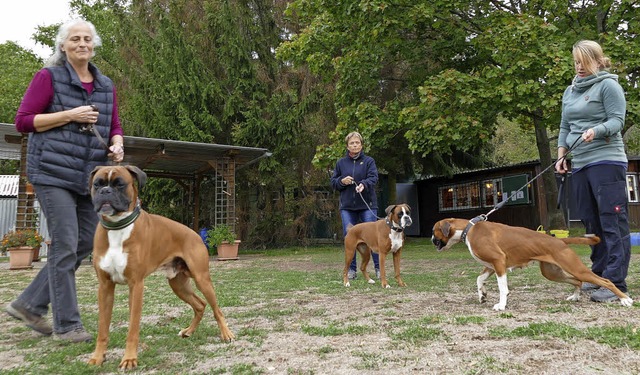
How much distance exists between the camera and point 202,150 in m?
13.8

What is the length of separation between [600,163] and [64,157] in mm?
4738

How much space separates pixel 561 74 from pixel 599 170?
660 cm

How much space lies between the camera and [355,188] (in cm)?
699

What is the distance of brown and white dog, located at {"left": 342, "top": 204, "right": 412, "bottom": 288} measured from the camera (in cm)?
604

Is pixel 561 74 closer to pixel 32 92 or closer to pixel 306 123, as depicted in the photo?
pixel 306 123

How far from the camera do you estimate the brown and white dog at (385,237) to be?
6.04 meters

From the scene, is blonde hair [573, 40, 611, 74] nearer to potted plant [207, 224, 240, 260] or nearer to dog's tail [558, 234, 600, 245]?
dog's tail [558, 234, 600, 245]

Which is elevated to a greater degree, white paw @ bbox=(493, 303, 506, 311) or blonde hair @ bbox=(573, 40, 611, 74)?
blonde hair @ bbox=(573, 40, 611, 74)

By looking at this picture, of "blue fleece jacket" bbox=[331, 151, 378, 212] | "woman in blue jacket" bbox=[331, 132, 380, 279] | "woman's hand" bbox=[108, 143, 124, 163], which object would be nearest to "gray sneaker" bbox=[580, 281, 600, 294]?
"woman in blue jacket" bbox=[331, 132, 380, 279]

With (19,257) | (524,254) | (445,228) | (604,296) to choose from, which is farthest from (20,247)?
(604,296)

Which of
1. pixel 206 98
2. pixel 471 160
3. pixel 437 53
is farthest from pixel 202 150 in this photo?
pixel 471 160

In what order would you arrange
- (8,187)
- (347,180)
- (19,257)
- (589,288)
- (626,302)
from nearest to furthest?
(626,302) < (589,288) < (347,180) < (19,257) < (8,187)

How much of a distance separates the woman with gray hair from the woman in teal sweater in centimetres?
429

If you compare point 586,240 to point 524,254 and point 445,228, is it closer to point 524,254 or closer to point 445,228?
point 524,254
